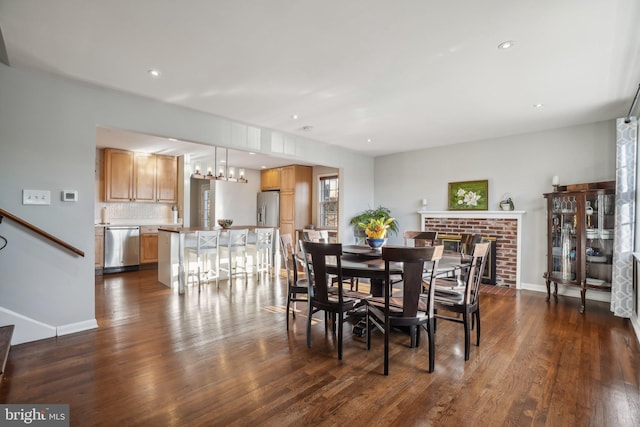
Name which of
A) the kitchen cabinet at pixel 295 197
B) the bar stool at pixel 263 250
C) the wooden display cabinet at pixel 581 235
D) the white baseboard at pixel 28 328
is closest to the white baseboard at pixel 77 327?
the white baseboard at pixel 28 328

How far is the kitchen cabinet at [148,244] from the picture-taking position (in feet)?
21.1

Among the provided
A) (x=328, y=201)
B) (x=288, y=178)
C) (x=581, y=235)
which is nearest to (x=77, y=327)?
(x=288, y=178)

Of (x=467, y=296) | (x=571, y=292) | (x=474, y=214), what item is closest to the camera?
(x=467, y=296)

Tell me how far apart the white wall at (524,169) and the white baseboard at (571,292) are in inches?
1.3

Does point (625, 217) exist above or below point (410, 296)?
above

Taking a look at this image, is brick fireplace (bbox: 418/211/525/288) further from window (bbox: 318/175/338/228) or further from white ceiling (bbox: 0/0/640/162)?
window (bbox: 318/175/338/228)

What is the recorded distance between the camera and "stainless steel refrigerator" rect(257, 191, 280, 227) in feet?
26.5

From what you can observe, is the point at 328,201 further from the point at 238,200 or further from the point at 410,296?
the point at 410,296

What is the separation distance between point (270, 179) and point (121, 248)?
376 cm

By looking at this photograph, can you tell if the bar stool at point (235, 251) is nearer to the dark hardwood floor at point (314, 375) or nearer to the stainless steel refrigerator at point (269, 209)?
the dark hardwood floor at point (314, 375)

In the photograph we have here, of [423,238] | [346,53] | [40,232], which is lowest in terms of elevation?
[423,238]

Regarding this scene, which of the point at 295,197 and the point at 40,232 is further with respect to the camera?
the point at 295,197

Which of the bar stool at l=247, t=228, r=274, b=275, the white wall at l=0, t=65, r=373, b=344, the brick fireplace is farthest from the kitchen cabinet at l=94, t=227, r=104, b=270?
the brick fireplace

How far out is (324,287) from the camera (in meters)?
2.72
